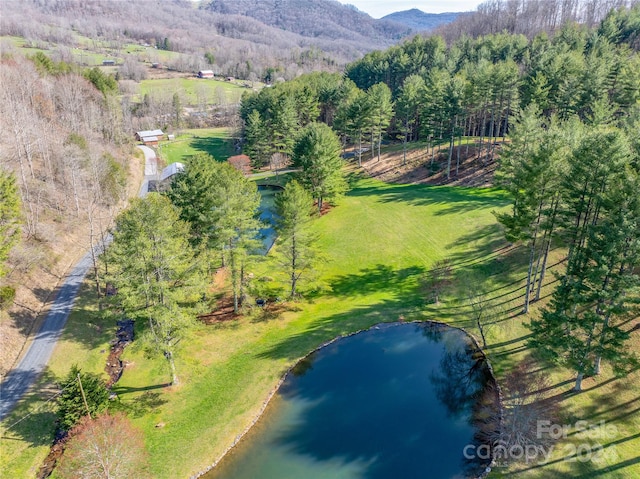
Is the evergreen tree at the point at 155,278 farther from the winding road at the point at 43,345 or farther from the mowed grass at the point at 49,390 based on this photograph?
the winding road at the point at 43,345

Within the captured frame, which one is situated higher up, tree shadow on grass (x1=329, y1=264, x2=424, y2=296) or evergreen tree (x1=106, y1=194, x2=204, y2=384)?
evergreen tree (x1=106, y1=194, x2=204, y2=384)

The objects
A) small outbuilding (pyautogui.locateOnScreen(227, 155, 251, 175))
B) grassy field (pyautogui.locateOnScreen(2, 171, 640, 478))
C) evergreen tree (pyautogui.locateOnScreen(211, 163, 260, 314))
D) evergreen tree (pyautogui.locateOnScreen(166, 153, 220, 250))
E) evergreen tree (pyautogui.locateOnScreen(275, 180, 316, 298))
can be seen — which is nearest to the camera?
grassy field (pyautogui.locateOnScreen(2, 171, 640, 478))

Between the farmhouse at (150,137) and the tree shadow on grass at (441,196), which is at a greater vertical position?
the farmhouse at (150,137)

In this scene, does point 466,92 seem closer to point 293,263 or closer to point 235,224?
point 293,263

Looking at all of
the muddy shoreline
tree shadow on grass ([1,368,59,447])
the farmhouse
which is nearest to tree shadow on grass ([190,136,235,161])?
the farmhouse

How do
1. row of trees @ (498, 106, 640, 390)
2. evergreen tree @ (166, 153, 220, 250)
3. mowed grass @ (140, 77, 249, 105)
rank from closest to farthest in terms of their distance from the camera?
row of trees @ (498, 106, 640, 390), evergreen tree @ (166, 153, 220, 250), mowed grass @ (140, 77, 249, 105)

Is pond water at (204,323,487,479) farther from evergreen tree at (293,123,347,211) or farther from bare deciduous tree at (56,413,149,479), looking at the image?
evergreen tree at (293,123,347,211)

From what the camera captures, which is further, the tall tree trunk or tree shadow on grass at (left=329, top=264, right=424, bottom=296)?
tree shadow on grass at (left=329, top=264, right=424, bottom=296)

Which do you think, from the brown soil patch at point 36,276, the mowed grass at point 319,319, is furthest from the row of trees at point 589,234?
the brown soil patch at point 36,276
